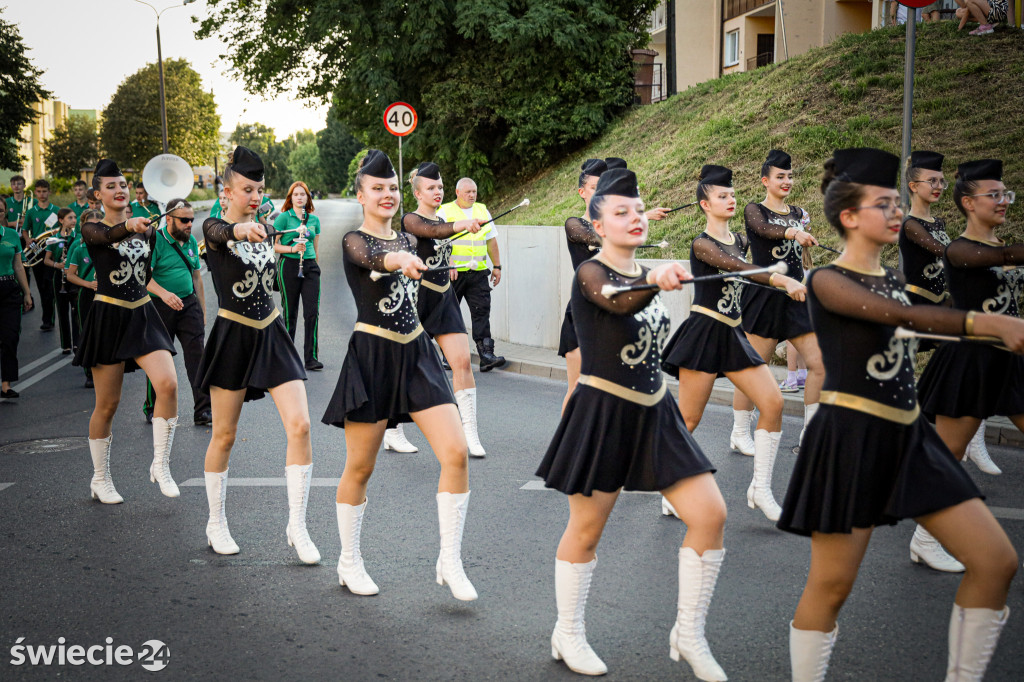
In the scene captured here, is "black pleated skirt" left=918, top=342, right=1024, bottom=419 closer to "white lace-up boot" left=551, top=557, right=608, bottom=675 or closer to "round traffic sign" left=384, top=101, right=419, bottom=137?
"white lace-up boot" left=551, top=557, right=608, bottom=675

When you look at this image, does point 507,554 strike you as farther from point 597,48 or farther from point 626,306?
point 597,48

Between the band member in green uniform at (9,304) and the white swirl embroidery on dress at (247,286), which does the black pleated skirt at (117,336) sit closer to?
the white swirl embroidery on dress at (247,286)

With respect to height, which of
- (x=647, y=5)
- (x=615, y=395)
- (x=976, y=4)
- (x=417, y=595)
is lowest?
(x=417, y=595)

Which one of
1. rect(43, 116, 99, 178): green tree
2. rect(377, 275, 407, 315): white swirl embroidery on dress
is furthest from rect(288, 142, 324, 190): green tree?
rect(377, 275, 407, 315): white swirl embroidery on dress

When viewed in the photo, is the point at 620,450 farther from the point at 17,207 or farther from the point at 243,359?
the point at 17,207

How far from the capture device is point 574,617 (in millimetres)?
3891

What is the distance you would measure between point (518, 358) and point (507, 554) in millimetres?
6815

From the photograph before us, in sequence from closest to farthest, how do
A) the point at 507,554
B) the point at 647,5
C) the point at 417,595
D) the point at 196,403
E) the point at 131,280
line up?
the point at 417,595
the point at 507,554
the point at 131,280
the point at 196,403
the point at 647,5

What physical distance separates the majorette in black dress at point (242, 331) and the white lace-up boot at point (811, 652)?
3095 mm

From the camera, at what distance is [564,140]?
2391cm

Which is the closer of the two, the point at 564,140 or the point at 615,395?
the point at 615,395

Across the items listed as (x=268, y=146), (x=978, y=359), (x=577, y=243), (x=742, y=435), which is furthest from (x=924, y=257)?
(x=268, y=146)

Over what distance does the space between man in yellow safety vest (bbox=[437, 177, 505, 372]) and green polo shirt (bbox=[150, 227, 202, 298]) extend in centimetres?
285

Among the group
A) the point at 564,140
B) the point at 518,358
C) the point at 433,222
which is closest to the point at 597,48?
the point at 564,140
